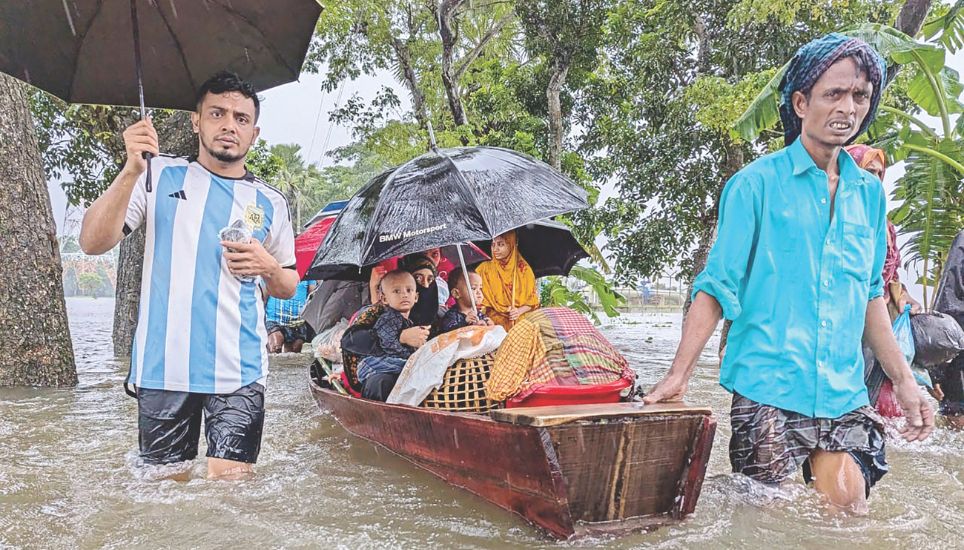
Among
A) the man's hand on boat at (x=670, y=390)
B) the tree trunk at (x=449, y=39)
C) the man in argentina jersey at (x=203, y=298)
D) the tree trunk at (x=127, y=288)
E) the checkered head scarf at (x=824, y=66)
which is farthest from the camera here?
the tree trunk at (x=449, y=39)

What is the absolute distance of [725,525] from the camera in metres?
2.69

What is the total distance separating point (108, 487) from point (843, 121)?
12.4 ft

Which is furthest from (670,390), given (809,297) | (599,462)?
(809,297)

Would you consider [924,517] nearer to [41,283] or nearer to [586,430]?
[586,430]

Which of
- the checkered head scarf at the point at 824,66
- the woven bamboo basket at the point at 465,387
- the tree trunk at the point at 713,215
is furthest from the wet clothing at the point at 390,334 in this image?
the tree trunk at the point at 713,215

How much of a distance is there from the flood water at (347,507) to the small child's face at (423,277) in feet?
4.02

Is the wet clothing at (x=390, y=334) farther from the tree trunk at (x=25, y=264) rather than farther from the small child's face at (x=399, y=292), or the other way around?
the tree trunk at (x=25, y=264)

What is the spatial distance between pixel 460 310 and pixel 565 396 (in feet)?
6.74

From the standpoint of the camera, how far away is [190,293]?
2896mm

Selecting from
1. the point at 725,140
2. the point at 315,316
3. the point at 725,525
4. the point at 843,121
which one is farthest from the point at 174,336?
the point at 725,140

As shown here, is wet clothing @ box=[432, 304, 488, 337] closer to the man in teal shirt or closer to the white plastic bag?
the white plastic bag

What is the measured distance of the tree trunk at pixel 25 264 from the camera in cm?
604

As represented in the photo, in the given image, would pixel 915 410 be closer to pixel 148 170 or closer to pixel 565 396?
pixel 565 396

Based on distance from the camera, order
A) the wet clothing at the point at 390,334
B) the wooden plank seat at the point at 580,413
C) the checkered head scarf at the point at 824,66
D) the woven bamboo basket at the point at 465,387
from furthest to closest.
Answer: the wet clothing at the point at 390,334
the woven bamboo basket at the point at 465,387
the checkered head scarf at the point at 824,66
the wooden plank seat at the point at 580,413
